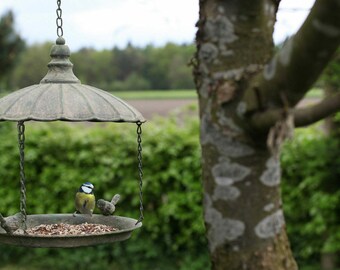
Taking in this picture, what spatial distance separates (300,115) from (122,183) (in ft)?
17.9

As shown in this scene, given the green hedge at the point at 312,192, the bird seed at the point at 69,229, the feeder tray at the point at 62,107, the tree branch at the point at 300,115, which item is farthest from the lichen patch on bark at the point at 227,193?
the green hedge at the point at 312,192

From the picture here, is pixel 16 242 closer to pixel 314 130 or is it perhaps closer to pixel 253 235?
pixel 253 235

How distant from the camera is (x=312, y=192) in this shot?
6.34 meters

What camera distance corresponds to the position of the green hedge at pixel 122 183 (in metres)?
6.92

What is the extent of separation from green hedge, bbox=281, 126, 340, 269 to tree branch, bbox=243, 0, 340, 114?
4.47 meters

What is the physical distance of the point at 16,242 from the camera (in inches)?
120

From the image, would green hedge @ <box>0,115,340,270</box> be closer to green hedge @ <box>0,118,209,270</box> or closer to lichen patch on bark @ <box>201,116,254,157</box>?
green hedge @ <box>0,118,209,270</box>

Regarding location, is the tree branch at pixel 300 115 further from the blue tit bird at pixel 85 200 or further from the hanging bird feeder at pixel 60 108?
the blue tit bird at pixel 85 200

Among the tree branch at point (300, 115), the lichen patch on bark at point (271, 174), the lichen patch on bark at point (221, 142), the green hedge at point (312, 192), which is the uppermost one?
the tree branch at point (300, 115)

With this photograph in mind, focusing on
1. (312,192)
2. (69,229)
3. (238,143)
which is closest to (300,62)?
(238,143)

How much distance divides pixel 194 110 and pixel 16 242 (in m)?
4.68

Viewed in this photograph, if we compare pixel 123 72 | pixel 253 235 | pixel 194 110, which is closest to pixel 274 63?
pixel 253 235

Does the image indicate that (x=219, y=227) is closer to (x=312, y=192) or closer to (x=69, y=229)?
(x=69, y=229)

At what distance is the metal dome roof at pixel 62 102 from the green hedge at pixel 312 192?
129 inches
